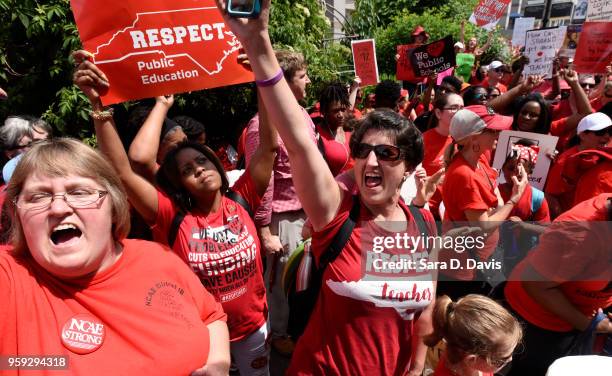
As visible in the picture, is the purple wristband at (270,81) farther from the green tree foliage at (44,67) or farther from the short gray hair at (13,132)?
the green tree foliage at (44,67)

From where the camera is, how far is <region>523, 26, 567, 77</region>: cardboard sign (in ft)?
20.4

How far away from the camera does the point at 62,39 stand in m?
3.55

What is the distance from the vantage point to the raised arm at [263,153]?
2289 mm

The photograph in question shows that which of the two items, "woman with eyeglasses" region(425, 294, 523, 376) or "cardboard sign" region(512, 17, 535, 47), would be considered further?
"cardboard sign" region(512, 17, 535, 47)

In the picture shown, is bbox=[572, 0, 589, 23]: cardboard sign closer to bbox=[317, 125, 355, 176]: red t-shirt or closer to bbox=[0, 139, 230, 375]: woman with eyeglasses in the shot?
bbox=[317, 125, 355, 176]: red t-shirt

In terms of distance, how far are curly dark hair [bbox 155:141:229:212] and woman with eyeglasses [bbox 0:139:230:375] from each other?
630 millimetres

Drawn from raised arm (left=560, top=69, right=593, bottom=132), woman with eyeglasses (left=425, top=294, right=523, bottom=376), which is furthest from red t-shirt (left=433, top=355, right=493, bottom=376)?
raised arm (left=560, top=69, right=593, bottom=132)

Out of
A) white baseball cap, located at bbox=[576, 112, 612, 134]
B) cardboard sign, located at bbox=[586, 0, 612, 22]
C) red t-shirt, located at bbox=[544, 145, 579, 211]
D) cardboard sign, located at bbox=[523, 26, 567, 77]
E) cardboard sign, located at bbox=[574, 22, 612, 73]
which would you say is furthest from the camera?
cardboard sign, located at bbox=[523, 26, 567, 77]

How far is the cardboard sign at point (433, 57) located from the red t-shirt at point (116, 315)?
5669mm

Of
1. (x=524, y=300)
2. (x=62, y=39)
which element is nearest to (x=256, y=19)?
(x=524, y=300)

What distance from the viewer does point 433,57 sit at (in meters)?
6.36

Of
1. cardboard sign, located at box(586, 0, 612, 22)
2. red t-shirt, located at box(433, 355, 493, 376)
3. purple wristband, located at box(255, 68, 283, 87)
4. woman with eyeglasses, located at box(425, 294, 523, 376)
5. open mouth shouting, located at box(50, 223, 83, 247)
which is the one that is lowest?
red t-shirt, located at box(433, 355, 493, 376)

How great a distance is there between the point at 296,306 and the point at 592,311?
5.19ft

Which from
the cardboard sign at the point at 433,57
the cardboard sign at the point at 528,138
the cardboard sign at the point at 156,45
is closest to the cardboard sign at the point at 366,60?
the cardboard sign at the point at 433,57
